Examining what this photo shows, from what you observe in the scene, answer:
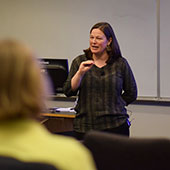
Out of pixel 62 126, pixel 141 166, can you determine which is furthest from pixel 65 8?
pixel 141 166

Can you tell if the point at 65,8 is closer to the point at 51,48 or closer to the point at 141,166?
the point at 51,48

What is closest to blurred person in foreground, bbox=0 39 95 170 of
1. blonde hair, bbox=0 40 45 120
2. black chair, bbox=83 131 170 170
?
blonde hair, bbox=0 40 45 120

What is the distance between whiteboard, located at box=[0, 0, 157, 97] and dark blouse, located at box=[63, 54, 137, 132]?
1.71 m

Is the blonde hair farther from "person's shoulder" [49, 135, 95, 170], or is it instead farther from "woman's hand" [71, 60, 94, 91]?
"woman's hand" [71, 60, 94, 91]

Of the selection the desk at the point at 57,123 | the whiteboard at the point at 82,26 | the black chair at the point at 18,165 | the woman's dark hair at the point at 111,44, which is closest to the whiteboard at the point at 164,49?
the whiteboard at the point at 82,26

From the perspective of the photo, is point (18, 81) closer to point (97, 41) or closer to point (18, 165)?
point (18, 165)

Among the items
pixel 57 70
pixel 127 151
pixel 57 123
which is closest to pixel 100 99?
pixel 57 70

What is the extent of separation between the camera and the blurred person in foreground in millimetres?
1043

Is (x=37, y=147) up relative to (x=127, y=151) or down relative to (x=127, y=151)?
up

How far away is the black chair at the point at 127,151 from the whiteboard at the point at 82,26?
9.81ft

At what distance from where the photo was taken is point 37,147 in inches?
40.9

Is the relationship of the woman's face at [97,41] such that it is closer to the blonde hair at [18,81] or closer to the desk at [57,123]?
the desk at [57,123]

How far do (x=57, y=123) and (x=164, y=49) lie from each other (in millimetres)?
1604

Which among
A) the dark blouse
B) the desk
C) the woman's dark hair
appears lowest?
the desk
